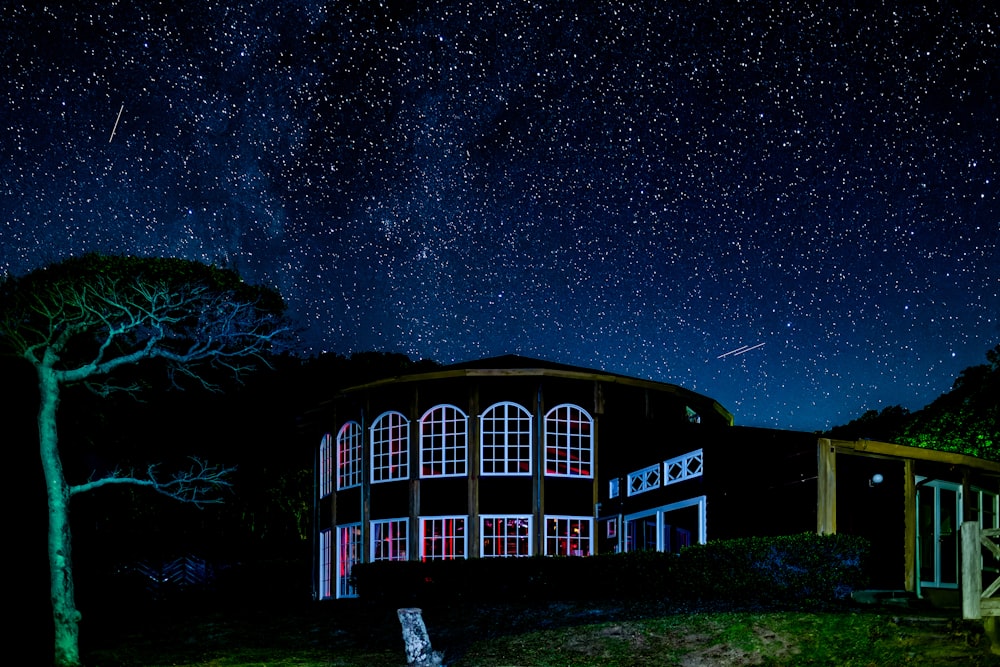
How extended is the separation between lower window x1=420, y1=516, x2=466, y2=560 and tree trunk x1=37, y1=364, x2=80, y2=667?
445 inches

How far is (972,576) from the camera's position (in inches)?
581

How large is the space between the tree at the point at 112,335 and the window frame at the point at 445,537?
5425 mm

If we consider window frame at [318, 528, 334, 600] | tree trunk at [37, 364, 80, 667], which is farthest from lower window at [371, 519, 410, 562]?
tree trunk at [37, 364, 80, 667]

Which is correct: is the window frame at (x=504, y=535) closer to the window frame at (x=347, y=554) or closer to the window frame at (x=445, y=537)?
the window frame at (x=445, y=537)

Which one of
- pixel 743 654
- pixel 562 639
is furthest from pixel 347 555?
pixel 743 654

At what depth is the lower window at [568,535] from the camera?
29.9m

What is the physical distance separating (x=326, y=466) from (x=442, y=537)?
20.5 ft

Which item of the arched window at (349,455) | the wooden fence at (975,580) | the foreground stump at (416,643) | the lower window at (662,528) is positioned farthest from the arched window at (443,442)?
the wooden fence at (975,580)

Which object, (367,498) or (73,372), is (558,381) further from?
(73,372)

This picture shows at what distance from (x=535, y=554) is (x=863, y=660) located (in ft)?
48.2

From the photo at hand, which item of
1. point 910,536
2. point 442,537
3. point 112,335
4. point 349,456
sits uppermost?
point 112,335

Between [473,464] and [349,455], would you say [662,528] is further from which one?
[349,455]

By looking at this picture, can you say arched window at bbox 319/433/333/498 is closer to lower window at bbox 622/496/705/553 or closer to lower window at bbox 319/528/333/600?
lower window at bbox 319/528/333/600

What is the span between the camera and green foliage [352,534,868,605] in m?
19.4
